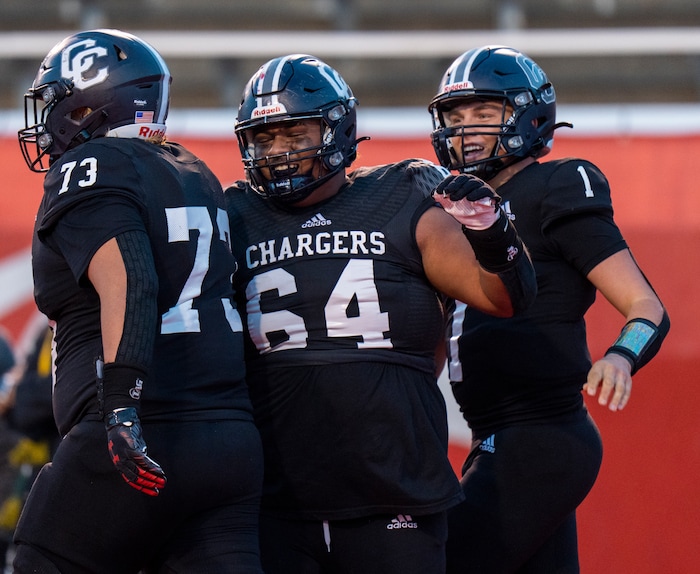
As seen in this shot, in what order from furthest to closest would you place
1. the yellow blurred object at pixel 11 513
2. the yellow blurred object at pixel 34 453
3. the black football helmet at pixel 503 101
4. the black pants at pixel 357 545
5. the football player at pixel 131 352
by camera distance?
the yellow blurred object at pixel 11 513
the yellow blurred object at pixel 34 453
the black football helmet at pixel 503 101
the black pants at pixel 357 545
the football player at pixel 131 352

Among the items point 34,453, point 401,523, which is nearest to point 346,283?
point 401,523

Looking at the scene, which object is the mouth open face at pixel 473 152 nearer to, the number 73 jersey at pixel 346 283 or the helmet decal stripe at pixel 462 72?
the helmet decal stripe at pixel 462 72

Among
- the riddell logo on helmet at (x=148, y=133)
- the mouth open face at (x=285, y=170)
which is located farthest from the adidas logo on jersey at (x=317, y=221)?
the riddell logo on helmet at (x=148, y=133)

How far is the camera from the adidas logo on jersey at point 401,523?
2682 millimetres

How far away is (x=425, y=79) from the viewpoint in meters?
8.82

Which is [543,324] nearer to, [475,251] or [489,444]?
[489,444]

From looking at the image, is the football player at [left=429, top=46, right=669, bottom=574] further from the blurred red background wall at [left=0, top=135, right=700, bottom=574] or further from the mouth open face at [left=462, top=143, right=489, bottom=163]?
the blurred red background wall at [left=0, top=135, right=700, bottom=574]

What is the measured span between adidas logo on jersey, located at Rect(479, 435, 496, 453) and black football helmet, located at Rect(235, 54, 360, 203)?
856mm

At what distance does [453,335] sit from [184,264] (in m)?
0.97

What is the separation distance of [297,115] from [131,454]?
1047 mm

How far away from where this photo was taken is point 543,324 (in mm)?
3035

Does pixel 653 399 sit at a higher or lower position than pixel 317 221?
lower

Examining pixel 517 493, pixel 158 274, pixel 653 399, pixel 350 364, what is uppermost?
pixel 158 274

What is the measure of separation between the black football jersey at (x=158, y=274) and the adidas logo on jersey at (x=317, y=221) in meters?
0.29
